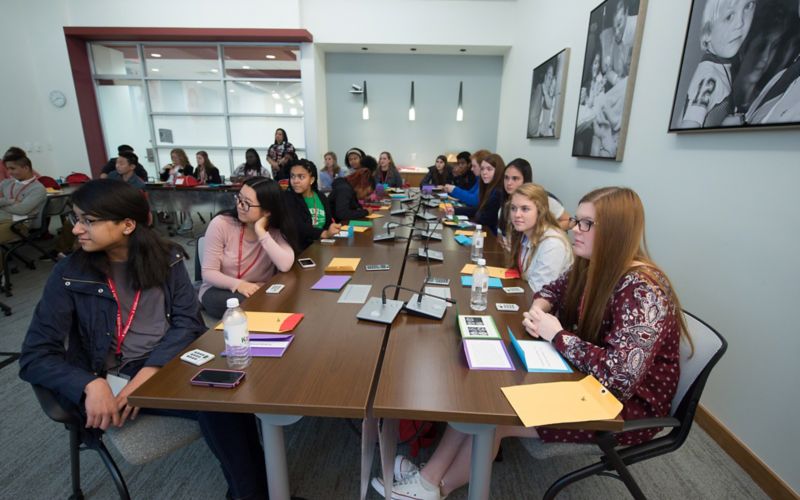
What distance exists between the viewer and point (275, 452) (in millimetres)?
1158

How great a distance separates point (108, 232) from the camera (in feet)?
4.41

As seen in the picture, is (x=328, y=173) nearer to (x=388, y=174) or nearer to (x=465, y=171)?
(x=388, y=174)

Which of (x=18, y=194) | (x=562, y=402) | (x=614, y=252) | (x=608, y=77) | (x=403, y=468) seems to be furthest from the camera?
(x=18, y=194)


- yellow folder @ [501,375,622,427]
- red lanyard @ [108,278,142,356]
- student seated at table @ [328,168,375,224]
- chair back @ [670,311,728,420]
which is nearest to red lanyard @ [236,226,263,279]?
red lanyard @ [108,278,142,356]

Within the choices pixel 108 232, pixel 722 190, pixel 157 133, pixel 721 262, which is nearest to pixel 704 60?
pixel 722 190

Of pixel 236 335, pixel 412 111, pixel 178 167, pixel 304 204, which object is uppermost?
pixel 412 111

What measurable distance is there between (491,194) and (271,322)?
2770mm

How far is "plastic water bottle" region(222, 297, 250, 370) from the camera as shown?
1.11 m

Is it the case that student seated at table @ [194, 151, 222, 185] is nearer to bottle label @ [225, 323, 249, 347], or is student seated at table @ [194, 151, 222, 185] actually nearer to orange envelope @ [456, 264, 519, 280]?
orange envelope @ [456, 264, 519, 280]

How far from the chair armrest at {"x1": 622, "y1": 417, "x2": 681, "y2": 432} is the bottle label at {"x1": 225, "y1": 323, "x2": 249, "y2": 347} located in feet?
3.71

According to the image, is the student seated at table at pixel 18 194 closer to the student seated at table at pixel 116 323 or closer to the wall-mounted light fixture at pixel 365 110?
the student seated at table at pixel 116 323

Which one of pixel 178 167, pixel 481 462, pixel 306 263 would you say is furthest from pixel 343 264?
pixel 178 167

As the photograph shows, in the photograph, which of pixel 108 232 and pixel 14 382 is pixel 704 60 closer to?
pixel 108 232

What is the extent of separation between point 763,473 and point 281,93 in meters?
7.88
